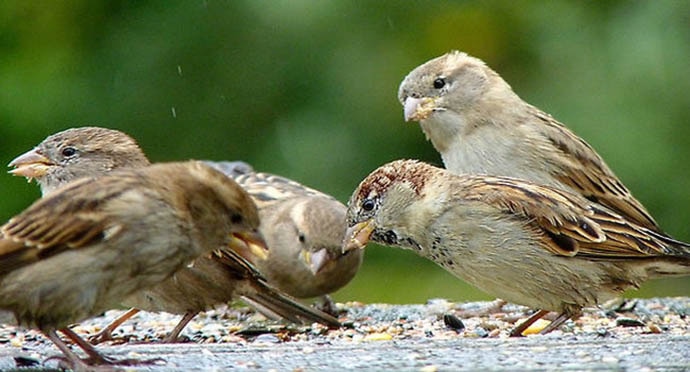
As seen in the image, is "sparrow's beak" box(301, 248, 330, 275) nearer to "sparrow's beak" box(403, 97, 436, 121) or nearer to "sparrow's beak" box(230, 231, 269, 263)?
"sparrow's beak" box(403, 97, 436, 121)

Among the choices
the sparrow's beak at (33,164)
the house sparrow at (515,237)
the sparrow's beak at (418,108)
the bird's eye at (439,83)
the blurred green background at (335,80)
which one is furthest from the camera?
the blurred green background at (335,80)

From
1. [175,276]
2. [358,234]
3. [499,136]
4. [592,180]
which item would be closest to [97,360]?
[175,276]

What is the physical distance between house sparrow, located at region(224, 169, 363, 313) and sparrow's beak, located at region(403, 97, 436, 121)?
54 cm

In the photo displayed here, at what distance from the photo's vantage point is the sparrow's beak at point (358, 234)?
561 cm

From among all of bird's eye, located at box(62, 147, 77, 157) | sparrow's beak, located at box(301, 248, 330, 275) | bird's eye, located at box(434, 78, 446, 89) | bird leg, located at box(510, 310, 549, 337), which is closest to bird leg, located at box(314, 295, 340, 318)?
sparrow's beak, located at box(301, 248, 330, 275)

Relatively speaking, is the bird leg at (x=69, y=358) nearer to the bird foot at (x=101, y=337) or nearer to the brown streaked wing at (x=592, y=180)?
the bird foot at (x=101, y=337)

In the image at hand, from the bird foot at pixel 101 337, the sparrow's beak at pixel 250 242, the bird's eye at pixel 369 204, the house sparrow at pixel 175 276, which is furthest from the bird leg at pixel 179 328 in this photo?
the sparrow's beak at pixel 250 242

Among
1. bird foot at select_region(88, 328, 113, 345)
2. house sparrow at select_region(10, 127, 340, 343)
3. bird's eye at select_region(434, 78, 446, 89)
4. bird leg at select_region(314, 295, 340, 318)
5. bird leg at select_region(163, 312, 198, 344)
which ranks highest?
bird's eye at select_region(434, 78, 446, 89)

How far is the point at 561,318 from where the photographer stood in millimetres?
5512

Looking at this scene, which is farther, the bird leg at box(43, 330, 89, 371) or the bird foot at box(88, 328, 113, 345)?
the bird foot at box(88, 328, 113, 345)

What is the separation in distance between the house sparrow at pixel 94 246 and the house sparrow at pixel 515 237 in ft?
4.19

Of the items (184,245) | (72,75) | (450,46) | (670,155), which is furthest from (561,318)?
(72,75)

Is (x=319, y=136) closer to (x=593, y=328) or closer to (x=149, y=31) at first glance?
(x=149, y=31)

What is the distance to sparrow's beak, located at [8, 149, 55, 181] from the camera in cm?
590
